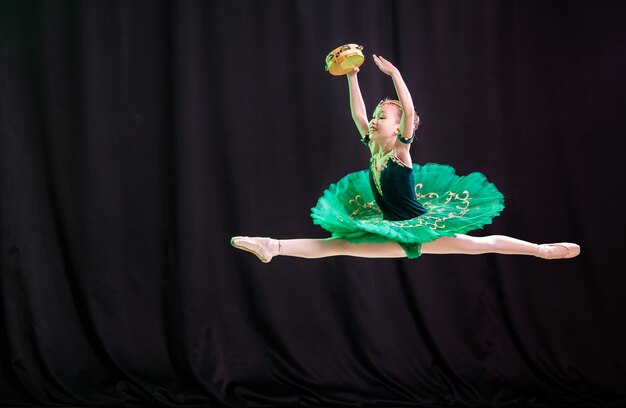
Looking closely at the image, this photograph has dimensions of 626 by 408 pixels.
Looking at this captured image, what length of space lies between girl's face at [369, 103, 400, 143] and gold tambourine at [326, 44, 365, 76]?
0.18 m

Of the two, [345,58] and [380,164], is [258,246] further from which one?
[345,58]

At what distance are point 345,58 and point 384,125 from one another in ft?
0.86

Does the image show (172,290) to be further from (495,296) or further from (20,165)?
(495,296)

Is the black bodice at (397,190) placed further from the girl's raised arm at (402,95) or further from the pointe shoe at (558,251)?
the pointe shoe at (558,251)

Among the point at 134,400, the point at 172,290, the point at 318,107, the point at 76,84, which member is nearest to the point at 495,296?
the point at 318,107

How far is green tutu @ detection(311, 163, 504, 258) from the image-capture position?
205 centimetres

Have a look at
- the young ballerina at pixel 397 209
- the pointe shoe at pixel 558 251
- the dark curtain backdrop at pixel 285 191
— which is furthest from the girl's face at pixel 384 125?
the dark curtain backdrop at pixel 285 191

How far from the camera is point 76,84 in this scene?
3.51m

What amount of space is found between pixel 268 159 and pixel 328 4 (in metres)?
0.86

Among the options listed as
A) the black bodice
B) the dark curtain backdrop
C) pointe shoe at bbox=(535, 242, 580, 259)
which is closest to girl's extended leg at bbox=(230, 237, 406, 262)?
the black bodice

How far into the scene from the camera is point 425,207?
2.28m

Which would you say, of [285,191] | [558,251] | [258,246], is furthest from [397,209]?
[285,191]

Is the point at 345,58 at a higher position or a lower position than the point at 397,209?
higher

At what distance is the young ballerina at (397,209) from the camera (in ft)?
6.78
